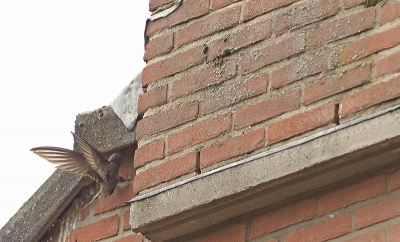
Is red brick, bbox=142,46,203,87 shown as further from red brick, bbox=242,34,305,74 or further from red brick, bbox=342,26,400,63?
red brick, bbox=342,26,400,63

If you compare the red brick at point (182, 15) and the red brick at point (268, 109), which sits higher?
the red brick at point (182, 15)

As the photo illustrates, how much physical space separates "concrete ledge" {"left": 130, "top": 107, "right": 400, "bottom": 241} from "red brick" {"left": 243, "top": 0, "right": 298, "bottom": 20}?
58 centimetres

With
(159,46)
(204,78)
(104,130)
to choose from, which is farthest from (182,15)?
(104,130)

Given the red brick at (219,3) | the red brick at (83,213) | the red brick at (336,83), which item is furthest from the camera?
the red brick at (83,213)

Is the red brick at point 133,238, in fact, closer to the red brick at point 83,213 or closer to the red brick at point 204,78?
the red brick at point 83,213

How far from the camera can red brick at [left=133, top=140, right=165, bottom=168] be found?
12.3ft

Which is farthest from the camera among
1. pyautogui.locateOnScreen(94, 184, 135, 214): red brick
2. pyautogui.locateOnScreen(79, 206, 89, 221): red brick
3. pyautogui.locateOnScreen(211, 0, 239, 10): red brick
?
pyautogui.locateOnScreen(79, 206, 89, 221): red brick

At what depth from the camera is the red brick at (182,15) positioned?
3.85 metres

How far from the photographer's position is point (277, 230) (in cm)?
342

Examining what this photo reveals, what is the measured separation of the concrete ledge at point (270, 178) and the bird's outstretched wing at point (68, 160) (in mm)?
729

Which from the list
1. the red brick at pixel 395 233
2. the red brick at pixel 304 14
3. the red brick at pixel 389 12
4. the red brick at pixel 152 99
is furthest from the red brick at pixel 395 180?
the red brick at pixel 152 99

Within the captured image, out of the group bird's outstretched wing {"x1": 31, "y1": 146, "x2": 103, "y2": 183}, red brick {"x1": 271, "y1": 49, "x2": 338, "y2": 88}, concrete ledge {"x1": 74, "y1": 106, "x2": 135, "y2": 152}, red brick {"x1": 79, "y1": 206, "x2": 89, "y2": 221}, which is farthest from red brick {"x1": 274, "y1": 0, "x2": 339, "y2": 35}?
red brick {"x1": 79, "y1": 206, "x2": 89, "y2": 221}

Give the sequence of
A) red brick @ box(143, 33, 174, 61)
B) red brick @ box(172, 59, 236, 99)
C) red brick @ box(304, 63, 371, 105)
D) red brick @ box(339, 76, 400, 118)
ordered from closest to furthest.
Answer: red brick @ box(339, 76, 400, 118)
red brick @ box(304, 63, 371, 105)
red brick @ box(172, 59, 236, 99)
red brick @ box(143, 33, 174, 61)

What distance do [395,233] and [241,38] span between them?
0.99 m
